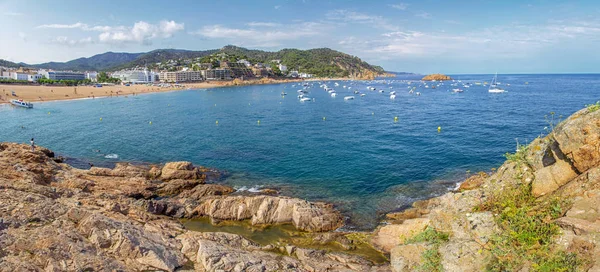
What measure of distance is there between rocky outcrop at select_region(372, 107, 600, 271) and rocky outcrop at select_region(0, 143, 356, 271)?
3.77m

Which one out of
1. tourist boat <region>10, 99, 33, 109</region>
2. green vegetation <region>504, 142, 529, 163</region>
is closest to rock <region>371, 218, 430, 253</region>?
green vegetation <region>504, 142, 529, 163</region>

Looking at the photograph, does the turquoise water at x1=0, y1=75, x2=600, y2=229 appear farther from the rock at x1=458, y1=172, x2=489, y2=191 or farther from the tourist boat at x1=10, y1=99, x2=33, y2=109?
the tourist boat at x1=10, y1=99, x2=33, y2=109

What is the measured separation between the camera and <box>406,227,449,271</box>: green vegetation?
1084cm

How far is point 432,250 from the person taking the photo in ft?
36.9

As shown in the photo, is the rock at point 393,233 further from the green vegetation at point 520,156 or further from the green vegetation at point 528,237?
the green vegetation at point 528,237

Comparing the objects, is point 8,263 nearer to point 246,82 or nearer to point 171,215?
point 171,215

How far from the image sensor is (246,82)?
653 feet

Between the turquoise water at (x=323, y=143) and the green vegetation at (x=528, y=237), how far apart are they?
35.8 feet

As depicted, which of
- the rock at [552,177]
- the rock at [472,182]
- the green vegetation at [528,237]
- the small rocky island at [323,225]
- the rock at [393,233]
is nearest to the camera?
the green vegetation at [528,237]

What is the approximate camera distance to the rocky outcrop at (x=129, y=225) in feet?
43.2

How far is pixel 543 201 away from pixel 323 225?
1186 centimetres

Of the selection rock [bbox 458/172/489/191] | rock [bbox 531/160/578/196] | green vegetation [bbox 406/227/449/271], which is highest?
rock [bbox 531/160/578/196]

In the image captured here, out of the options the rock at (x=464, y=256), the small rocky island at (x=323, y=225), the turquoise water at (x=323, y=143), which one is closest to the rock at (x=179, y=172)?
the turquoise water at (x=323, y=143)

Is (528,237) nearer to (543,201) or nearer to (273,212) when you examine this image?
(543,201)
